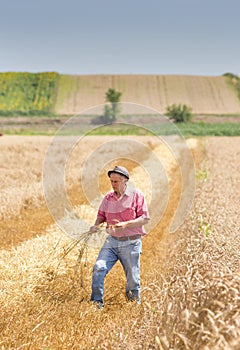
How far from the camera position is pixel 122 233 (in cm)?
571

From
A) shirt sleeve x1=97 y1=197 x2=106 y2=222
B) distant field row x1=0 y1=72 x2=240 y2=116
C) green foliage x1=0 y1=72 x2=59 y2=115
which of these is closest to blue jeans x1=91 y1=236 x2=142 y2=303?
shirt sleeve x1=97 y1=197 x2=106 y2=222

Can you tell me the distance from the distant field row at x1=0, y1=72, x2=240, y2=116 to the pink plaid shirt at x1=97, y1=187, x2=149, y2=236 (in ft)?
243

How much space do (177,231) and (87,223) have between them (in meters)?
1.84

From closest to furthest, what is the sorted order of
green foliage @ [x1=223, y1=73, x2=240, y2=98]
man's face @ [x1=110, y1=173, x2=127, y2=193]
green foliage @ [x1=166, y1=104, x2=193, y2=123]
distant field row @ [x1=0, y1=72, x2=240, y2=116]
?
man's face @ [x1=110, y1=173, x2=127, y2=193] < green foliage @ [x1=166, y1=104, x2=193, y2=123] < distant field row @ [x1=0, y1=72, x2=240, y2=116] < green foliage @ [x1=223, y1=73, x2=240, y2=98]

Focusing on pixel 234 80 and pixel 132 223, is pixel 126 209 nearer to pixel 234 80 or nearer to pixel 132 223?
pixel 132 223

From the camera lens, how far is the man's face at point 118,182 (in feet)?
18.0

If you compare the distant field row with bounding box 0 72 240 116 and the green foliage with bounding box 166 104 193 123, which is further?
the distant field row with bounding box 0 72 240 116

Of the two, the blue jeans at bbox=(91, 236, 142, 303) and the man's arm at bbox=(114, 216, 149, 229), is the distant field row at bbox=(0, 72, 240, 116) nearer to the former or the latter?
the blue jeans at bbox=(91, 236, 142, 303)

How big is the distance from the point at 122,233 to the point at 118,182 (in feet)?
2.12

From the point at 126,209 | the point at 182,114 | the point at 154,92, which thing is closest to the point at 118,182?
the point at 126,209

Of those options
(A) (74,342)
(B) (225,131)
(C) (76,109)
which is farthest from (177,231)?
(C) (76,109)

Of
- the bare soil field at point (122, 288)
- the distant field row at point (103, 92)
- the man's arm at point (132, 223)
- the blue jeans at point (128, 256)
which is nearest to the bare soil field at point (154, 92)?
the distant field row at point (103, 92)

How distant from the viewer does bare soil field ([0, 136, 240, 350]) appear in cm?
354

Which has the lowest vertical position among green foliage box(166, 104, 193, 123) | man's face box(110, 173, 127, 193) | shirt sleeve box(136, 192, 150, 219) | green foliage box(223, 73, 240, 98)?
shirt sleeve box(136, 192, 150, 219)
